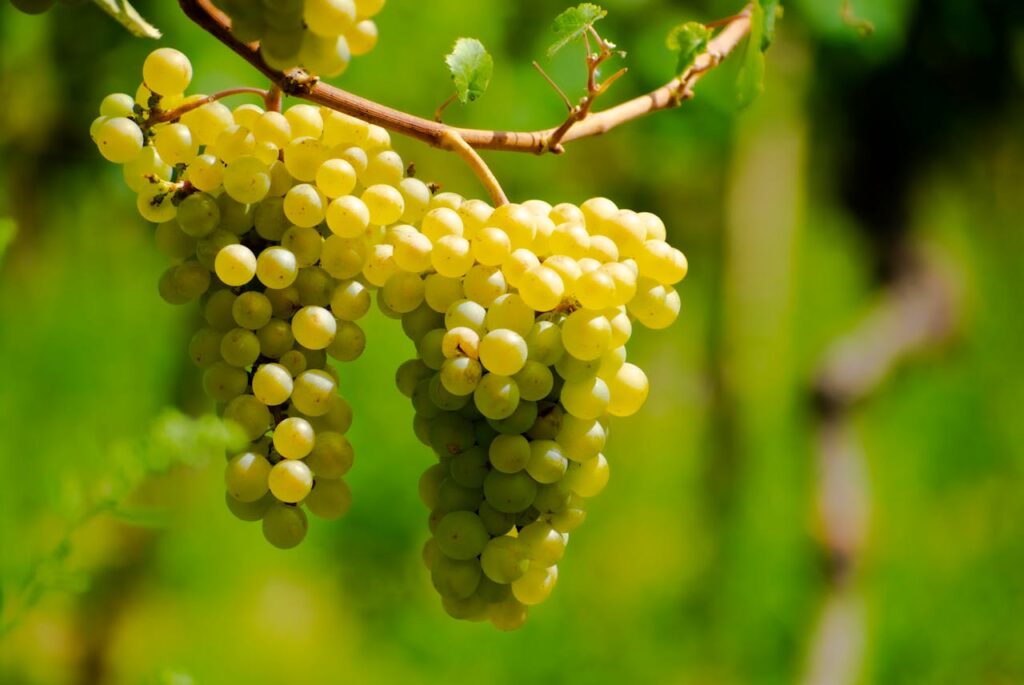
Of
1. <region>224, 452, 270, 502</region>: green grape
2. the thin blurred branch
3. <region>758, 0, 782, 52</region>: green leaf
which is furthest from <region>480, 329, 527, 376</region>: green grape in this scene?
the thin blurred branch

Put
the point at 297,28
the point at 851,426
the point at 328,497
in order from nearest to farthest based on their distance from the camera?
the point at 297,28 < the point at 328,497 < the point at 851,426

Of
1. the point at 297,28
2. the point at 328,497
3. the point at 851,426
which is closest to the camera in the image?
the point at 297,28

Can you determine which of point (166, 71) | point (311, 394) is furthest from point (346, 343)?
point (166, 71)

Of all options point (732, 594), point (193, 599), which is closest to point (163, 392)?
point (193, 599)

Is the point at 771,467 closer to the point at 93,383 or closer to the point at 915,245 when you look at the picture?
the point at 915,245

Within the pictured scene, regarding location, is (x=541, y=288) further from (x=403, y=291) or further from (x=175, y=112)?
(x=175, y=112)

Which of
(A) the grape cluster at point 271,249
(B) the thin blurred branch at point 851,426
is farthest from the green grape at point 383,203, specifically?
(B) the thin blurred branch at point 851,426

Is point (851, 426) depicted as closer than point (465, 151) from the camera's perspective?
No
